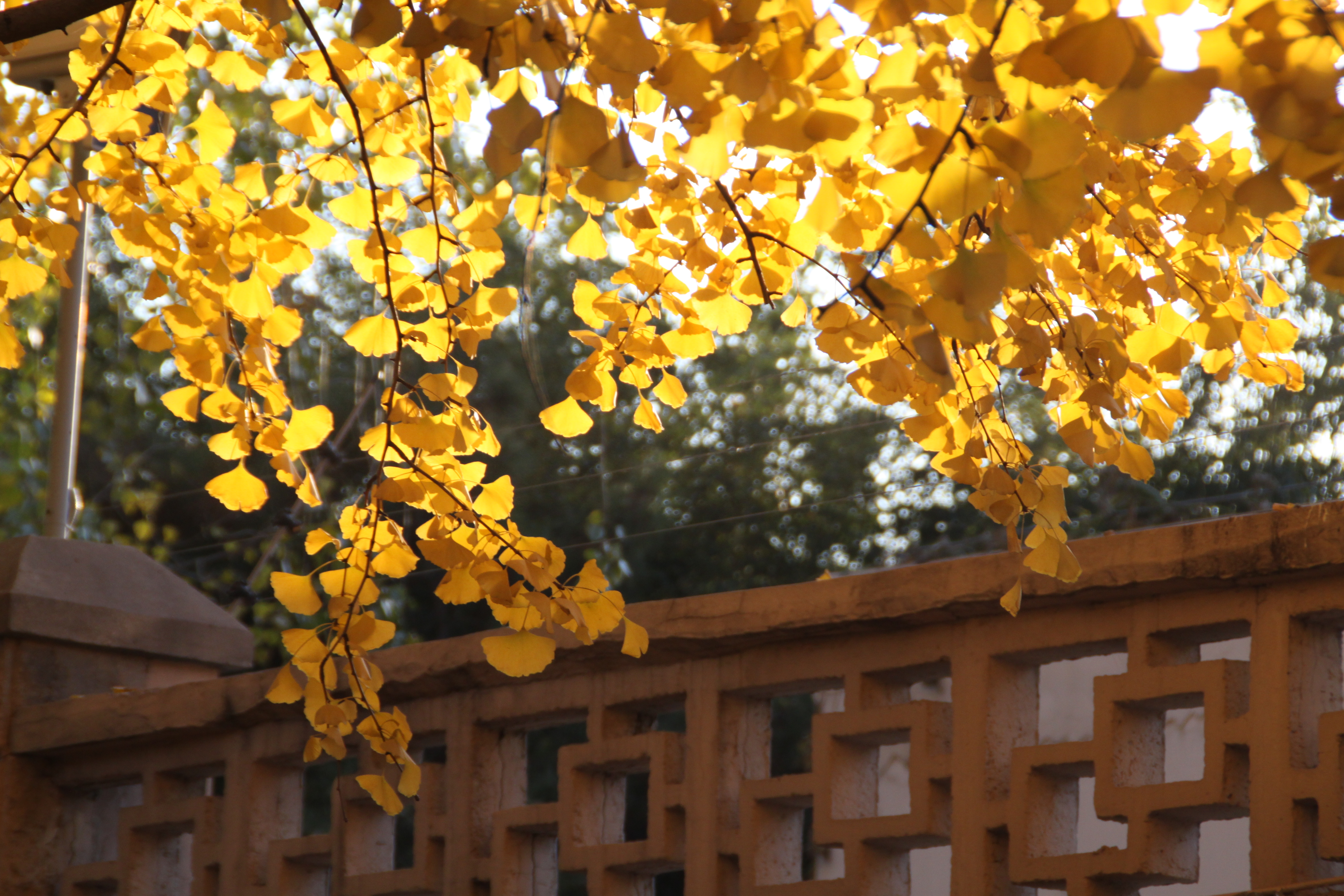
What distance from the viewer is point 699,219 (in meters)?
1.96

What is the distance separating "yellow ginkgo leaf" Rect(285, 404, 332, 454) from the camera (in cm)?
192

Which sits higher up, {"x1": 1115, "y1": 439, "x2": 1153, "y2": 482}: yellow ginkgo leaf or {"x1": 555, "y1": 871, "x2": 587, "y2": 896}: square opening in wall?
{"x1": 555, "y1": 871, "x2": 587, "y2": 896}: square opening in wall

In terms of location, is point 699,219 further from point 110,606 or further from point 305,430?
point 110,606

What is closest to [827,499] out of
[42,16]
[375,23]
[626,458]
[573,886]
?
[626,458]

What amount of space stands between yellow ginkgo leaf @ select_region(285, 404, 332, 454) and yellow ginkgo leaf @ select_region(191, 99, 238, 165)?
1.31ft

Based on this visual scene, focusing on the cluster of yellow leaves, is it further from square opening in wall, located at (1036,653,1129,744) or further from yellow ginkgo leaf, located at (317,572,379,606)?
square opening in wall, located at (1036,653,1129,744)

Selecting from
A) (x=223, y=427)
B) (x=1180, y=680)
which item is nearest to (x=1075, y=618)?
(x=1180, y=680)

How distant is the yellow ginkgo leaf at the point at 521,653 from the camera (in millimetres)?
1726

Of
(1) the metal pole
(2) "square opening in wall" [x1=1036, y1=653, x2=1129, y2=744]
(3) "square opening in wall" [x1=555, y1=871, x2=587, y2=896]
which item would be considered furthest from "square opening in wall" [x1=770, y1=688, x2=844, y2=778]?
(1) the metal pole

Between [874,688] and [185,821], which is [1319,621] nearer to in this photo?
[874,688]

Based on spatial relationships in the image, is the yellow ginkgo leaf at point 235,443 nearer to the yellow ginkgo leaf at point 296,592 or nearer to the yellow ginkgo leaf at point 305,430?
the yellow ginkgo leaf at point 305,430

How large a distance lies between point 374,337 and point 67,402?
6.12 feet

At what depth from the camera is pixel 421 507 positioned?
78.1 inches

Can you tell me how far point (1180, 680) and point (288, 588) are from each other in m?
1.15
